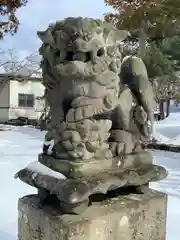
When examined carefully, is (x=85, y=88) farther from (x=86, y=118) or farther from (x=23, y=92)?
(x=23, y=92)

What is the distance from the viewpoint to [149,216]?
1326 millimetres

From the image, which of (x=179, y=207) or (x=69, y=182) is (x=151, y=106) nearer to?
(x=69, y=182)

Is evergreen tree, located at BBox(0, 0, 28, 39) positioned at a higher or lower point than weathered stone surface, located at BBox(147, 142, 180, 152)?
higher

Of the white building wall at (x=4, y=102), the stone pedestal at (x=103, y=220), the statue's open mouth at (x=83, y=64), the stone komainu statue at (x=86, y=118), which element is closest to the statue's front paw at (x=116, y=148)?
the stone komainu statue at (x=86, y=118)

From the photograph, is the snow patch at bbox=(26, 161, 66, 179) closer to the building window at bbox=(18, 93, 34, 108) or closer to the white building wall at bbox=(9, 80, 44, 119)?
the white building wall at bbox=(9, 80, 44, 119)

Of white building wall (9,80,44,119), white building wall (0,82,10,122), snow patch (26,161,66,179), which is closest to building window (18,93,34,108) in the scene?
white building wall (9,80,44,119)

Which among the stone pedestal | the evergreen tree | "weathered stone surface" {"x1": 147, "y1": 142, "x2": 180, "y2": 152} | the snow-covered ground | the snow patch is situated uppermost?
the evergreen tree

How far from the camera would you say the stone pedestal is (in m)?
1.13

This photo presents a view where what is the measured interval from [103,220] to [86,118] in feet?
1.13

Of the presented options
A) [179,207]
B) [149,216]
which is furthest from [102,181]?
[179,207]

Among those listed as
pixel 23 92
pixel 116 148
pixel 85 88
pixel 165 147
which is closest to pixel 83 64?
pixel 85 88

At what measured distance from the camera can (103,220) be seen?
1.18 m

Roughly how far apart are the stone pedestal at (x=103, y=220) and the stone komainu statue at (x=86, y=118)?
0.05 meters

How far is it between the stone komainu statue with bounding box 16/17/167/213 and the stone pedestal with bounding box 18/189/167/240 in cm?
5
